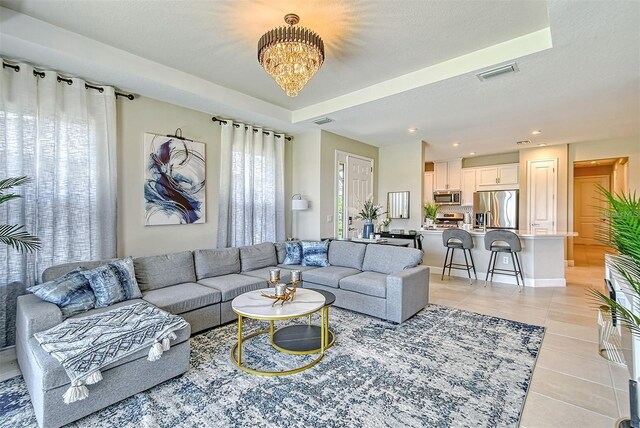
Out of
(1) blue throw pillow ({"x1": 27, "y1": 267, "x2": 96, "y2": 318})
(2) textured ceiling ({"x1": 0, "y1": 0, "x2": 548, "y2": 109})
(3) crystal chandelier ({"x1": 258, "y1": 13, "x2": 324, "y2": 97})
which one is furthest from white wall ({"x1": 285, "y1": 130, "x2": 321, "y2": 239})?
(1) blue throw pillow ({"x1": 27, "y1": 267, "x2": 96, "y2": 318})

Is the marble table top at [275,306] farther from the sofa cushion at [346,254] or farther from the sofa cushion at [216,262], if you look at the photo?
the sofa cushion at [346,254]

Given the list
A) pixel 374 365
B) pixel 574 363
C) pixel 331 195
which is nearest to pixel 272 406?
pixel 374 365

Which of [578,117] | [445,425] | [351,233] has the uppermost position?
[578,117]

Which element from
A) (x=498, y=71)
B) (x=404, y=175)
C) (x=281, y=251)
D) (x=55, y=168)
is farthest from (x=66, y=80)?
(x=404, y=175)

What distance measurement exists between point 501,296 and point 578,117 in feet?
10.00

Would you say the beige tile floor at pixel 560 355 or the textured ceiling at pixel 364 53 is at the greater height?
the textured ceiling at pixel 364 53

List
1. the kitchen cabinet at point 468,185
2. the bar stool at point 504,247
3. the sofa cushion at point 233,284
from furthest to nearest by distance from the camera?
the kitchen cabinet at point 468,185, the bar stool at point 504,247, the sofa cushion at point 233,284

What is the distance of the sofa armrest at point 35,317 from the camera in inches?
81.7

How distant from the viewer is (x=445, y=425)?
179 cm

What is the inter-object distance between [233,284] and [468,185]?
6.83m

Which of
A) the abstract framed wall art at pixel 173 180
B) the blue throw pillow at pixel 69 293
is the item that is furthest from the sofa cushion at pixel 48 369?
the abstract framed wall art at pixel 173 180

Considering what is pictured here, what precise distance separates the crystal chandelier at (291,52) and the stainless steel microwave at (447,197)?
6568mm

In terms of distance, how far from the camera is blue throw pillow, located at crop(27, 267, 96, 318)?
92.6 inches

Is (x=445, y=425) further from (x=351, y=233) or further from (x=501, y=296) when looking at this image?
(x=351, y=233)
